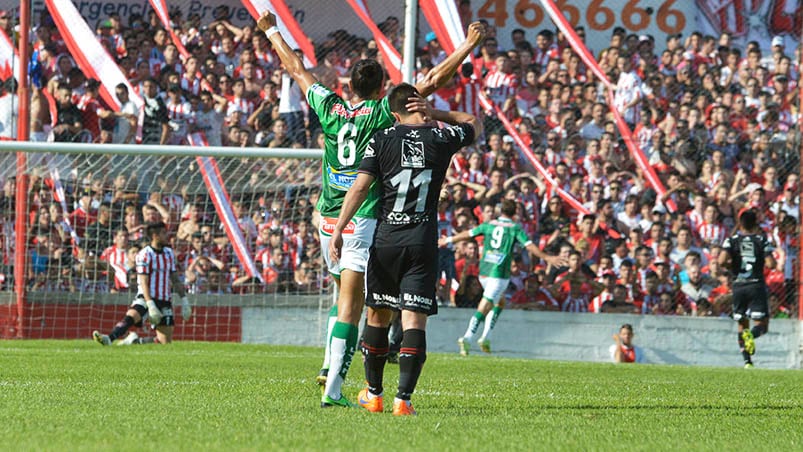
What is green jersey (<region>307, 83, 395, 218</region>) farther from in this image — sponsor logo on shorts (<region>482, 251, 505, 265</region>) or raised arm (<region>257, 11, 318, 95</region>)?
sponsor logo on shorts (<region>482, 251, 505, 265</region>)

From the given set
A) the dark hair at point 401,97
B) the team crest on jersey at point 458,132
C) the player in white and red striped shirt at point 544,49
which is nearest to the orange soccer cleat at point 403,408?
the team crest on jersey at point 458,132

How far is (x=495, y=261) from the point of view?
1861cm

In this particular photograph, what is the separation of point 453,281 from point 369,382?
12.5 metres

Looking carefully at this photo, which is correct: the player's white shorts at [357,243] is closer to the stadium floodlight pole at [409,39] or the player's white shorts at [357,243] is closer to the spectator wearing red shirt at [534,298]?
the stadium floodlight pole at [409,39]

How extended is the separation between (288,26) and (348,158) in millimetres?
11216

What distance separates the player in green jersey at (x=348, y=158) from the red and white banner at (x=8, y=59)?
38.6ft

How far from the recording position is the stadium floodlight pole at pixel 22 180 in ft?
59.9

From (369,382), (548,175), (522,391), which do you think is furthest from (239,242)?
(369,382)

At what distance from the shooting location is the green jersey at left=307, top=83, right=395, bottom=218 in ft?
26.9

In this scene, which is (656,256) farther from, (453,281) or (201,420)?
(201,420)

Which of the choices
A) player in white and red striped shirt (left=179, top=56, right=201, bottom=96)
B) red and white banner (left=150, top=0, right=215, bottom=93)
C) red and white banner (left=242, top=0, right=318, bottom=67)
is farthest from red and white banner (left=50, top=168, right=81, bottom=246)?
red and white banner (left=242, top=0, right=318, bottom=67)

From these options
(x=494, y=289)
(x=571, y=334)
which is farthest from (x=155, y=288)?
(x=571, y=334)

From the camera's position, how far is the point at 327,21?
64.6 feet

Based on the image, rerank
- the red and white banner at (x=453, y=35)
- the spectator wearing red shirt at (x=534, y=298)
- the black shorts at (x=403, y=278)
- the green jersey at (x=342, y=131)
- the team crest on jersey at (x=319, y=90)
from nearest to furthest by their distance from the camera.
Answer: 1. the black shorts at (x=403, y=278)
2. the green jersey at (x=342, y=131)
3. the team crest on jersey at (x=319, y=90)
4. the spectator wearing red shirt at (x=534, y=298)
5. the red and white banner at (x=453, y=35)
